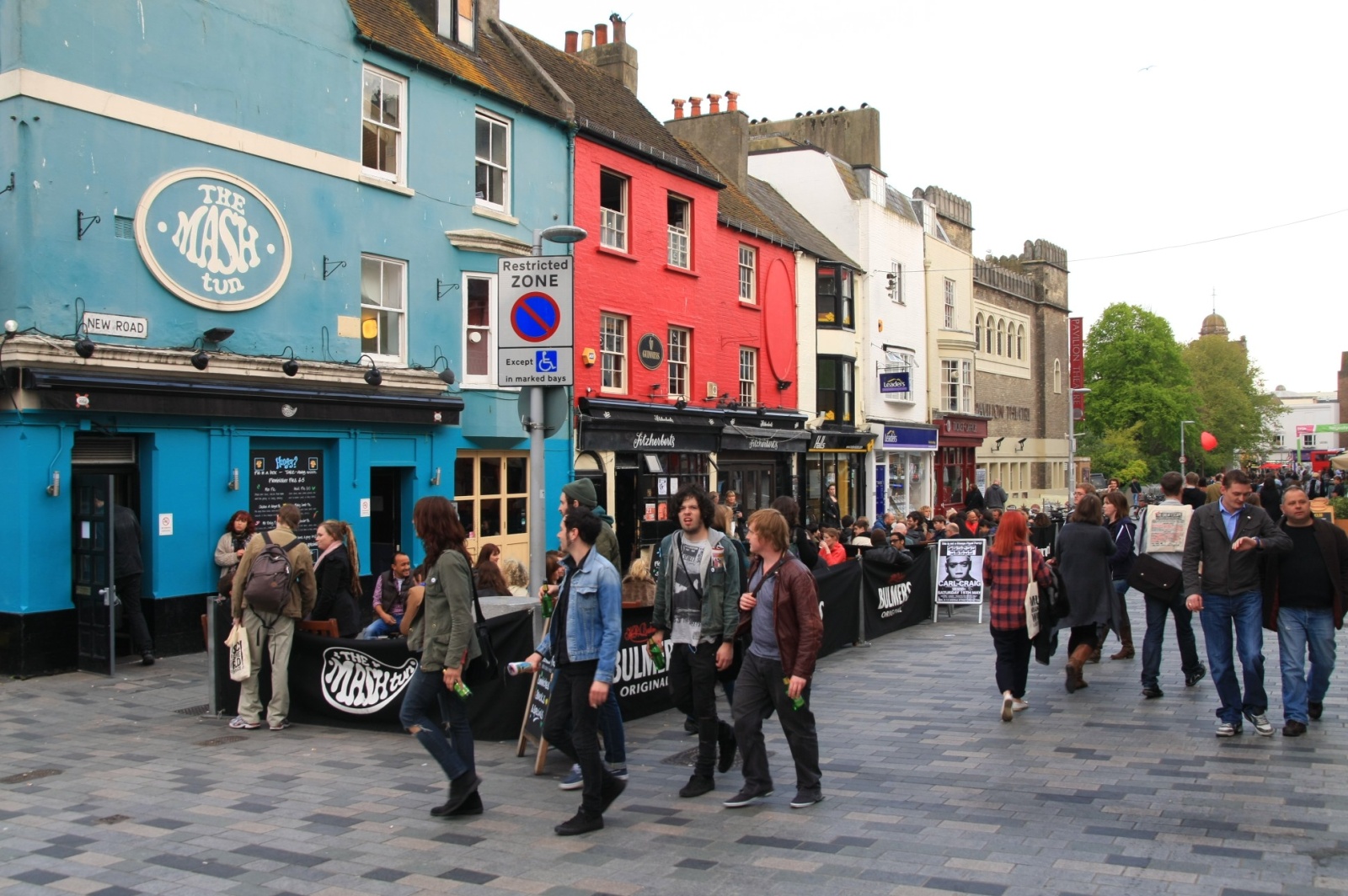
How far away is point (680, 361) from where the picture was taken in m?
24.9

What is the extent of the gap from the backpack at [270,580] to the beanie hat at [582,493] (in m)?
2.72

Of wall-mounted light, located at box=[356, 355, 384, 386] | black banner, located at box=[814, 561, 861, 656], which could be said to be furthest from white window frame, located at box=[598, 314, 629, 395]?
black banner, located at box=[814, 561, 861, 656]

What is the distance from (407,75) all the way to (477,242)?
272 cm

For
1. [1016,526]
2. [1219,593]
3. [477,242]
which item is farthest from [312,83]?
[1219,593]

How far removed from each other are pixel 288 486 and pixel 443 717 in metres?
9.08

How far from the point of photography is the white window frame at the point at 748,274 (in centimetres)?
2770

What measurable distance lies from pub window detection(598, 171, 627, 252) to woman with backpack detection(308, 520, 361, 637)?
1275cm

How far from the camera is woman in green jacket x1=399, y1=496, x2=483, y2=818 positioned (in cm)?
656

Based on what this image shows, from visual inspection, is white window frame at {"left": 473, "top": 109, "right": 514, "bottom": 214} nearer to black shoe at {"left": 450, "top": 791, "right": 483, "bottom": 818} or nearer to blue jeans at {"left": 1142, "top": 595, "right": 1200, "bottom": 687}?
blue jeans at {"left": 1142, "top": 595, "right": 1200, "bottom": 687}

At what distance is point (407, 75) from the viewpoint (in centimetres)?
1709

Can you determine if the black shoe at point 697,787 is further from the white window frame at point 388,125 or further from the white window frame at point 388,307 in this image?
the white window frame at point 388,125

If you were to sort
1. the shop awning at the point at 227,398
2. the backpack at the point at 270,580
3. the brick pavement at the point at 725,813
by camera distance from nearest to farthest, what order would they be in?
the brick pavement at the point at 725,813
the backpack at the point at 270,580
the shop awning at the point at 227,398

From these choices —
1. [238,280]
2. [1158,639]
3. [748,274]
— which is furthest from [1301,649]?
[748,274]

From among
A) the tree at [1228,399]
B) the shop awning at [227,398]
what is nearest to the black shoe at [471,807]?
the shop awning at [227,398]
